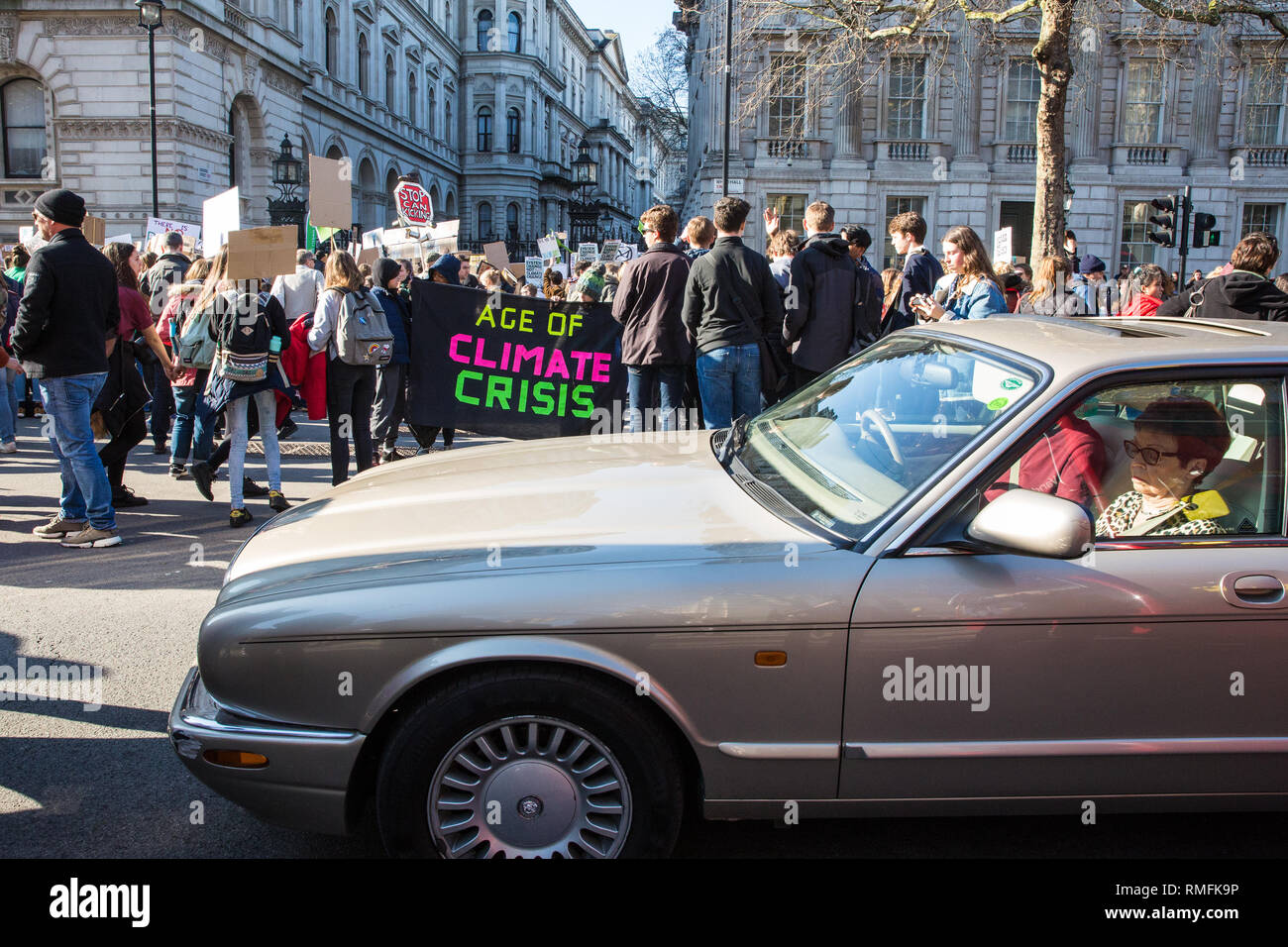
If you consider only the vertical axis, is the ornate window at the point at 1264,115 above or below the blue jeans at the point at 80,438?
above

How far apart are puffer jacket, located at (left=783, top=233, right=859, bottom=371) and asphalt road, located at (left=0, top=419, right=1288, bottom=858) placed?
447 cm

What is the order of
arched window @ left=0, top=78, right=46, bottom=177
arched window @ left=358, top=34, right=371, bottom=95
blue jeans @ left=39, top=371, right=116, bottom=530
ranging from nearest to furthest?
blue jeans @ left=39, top=371, right=116, bottom=530 → arched window @ left=0, top=78, right=46, bottom=177 → arched window @ left=358, top=34, right=371, bottom=95

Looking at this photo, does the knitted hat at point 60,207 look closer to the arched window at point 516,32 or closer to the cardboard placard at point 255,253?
the cardboard placard at point 255,253

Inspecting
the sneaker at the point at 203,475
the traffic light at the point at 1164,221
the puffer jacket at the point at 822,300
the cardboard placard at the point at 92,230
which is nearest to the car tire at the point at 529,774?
the puffer jacket at the point at 822,300

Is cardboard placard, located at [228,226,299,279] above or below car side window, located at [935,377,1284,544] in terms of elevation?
Result: above

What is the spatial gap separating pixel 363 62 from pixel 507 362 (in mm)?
44439

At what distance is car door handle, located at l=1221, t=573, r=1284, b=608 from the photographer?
2.60 meters

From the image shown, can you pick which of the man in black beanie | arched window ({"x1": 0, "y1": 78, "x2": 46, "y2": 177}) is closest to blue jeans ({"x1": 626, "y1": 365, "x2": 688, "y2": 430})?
the man in black beanie

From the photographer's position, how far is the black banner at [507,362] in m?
9.05

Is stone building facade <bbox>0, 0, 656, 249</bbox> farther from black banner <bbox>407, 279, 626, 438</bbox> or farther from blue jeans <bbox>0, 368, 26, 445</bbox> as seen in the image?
black banner <bbox>407, 279, 626, 438</bbox>

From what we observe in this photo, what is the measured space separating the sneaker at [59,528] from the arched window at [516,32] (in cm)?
7063

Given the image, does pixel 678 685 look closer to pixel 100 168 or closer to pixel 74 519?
pixel 74 519

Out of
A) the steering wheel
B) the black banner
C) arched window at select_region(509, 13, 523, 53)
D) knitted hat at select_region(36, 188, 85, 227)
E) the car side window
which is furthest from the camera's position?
arched window at select_region(509, 13, 523, 53)
